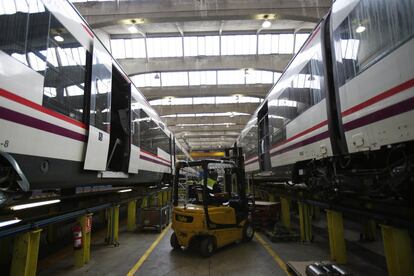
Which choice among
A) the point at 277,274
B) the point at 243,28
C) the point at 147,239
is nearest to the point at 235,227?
the point at 277,274

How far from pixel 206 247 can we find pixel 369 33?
472 centimetres

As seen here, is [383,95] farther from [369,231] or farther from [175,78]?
[175,78]

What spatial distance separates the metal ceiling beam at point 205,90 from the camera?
53.5 ft

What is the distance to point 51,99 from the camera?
3.34 m

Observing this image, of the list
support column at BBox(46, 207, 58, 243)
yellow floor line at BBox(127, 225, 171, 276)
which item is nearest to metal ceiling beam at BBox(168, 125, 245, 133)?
yellow floor line at BBox(127, 225, 171, 276)

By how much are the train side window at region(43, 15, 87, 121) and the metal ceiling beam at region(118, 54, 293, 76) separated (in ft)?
33.3

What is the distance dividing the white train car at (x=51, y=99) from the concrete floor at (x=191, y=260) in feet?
5.54

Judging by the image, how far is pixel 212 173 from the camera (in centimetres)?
708

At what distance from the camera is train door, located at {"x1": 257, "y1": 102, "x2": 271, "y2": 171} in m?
8.74

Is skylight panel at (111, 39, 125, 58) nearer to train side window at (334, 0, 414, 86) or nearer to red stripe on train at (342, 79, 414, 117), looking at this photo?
train side window at (334, 0, 414, 86)

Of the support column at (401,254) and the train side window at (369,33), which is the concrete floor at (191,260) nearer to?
the support column at (401,254)

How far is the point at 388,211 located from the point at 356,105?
4.66 ft

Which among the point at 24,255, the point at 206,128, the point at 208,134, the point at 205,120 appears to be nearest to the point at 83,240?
the point at 24,255

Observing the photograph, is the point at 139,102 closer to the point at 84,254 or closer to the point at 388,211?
the point at 84,254
